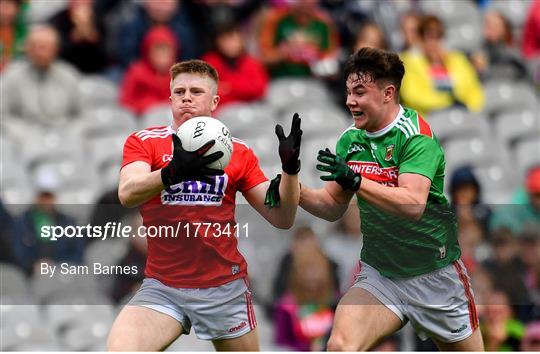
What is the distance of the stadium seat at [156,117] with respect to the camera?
10.7m

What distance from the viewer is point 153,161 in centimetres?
691

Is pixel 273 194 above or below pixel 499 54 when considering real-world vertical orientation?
below

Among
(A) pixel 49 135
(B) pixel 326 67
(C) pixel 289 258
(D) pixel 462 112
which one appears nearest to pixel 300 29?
(B) pixel 326 67

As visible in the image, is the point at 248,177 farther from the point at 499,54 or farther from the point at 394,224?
the point at 499,54

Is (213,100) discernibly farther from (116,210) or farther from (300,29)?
(300,29)

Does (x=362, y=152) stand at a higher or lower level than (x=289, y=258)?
higher

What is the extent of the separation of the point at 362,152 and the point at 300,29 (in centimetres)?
453

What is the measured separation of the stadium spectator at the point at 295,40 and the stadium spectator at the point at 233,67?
35 centimetres

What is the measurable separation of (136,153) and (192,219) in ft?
1.38

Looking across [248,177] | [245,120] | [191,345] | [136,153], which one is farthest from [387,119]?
[245,120]

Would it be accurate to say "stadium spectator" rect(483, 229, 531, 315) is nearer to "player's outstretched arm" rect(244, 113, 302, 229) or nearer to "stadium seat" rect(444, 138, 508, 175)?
"player's outstretched arm" rect(244, 113, 302, 229)

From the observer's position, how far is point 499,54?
12.1 m

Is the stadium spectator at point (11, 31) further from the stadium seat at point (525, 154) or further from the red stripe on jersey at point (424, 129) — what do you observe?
the red stripe on jersey at point (424, 129)

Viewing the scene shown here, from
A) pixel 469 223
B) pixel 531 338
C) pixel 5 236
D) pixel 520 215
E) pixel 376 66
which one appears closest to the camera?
pixel 376 66
